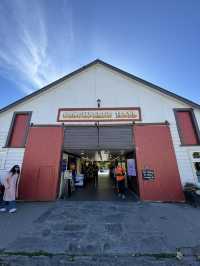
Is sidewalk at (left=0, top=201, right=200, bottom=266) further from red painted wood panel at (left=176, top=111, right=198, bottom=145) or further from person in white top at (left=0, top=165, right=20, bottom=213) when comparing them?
red painted wood panel at (left=176, top=111, right=198, bottom=145)

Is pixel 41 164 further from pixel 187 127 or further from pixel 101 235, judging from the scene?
pixel 187 127

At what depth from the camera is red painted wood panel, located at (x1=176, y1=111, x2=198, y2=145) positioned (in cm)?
716

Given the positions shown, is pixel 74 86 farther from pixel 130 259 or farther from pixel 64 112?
pixel 130 259

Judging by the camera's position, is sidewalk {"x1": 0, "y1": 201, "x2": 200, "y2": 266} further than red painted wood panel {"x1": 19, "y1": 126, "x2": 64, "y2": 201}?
No

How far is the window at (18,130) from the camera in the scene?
7420mm

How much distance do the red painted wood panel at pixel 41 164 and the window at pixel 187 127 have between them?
6890 millimetres

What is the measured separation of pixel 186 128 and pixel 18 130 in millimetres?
10039

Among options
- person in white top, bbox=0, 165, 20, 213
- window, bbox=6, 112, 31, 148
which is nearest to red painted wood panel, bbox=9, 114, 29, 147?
window, bbox=6, 112, 31, 148

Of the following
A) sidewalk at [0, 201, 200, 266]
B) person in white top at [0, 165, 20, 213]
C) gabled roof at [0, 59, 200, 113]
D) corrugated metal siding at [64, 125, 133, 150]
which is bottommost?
sidewalk at [0, 201, 200, 266]

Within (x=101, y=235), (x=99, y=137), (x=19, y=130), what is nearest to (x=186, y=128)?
(x=99, y=137)

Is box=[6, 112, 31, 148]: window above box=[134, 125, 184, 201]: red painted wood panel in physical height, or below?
above

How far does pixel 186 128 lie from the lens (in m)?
7.44

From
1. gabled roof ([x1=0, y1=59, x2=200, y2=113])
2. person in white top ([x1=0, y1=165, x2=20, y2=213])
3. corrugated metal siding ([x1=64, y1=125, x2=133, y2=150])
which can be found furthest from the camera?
gabled roof ([x1=0, y1=59, x2=200, y2=113])

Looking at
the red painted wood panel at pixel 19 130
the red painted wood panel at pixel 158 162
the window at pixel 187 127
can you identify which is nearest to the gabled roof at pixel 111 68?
the window at pixel 187 127
